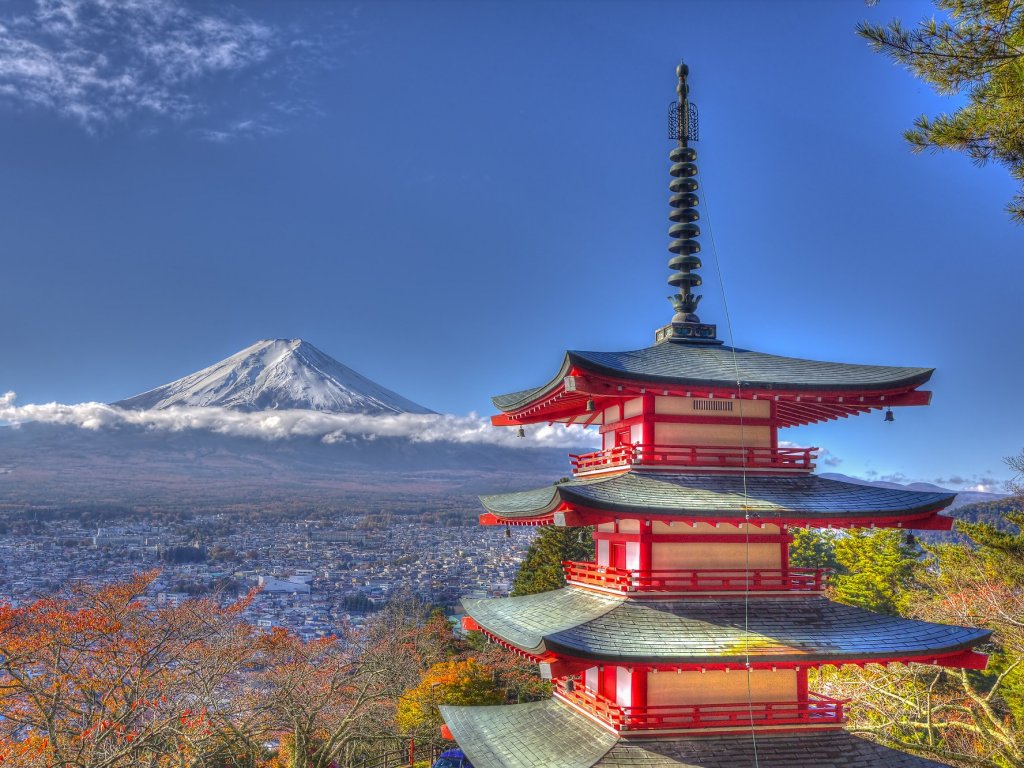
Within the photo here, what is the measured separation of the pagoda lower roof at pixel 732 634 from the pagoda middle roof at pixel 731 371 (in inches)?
117

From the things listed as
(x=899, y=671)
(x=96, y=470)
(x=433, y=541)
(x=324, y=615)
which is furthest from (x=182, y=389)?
(x=899, y=671)

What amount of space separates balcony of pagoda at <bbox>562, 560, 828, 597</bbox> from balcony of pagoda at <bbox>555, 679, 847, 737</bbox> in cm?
143

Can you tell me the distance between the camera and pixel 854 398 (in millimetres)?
10492

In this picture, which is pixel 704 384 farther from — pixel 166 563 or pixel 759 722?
pixel 166 563

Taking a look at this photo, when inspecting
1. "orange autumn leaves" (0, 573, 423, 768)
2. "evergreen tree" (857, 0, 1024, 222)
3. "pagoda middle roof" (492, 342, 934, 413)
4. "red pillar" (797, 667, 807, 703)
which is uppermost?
"evergreen tree" (857, 0, 1024, 222)

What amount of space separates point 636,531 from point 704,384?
233 centimetres

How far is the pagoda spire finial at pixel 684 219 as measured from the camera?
12.6 meters

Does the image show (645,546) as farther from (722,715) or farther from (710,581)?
(722,715)

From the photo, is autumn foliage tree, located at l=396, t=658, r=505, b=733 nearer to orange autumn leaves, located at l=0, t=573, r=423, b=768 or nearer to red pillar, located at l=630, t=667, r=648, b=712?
orange autumn leaves, located at l=0, t=573, r=423, b=768

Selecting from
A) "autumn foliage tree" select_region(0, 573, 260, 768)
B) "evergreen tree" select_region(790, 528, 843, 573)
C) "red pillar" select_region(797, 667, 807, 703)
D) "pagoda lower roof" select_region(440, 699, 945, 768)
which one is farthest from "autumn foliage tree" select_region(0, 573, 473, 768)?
"evergreen tree" select_region(790, 528, 843, 573)

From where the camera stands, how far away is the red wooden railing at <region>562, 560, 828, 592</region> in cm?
1027

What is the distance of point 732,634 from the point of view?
9609 millimetres

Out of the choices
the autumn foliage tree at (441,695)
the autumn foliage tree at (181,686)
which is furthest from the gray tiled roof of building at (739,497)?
the autumn foliage tree at (441,695)

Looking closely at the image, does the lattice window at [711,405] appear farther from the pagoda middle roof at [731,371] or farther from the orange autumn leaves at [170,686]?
the orange autumn leaves at [170,686]
